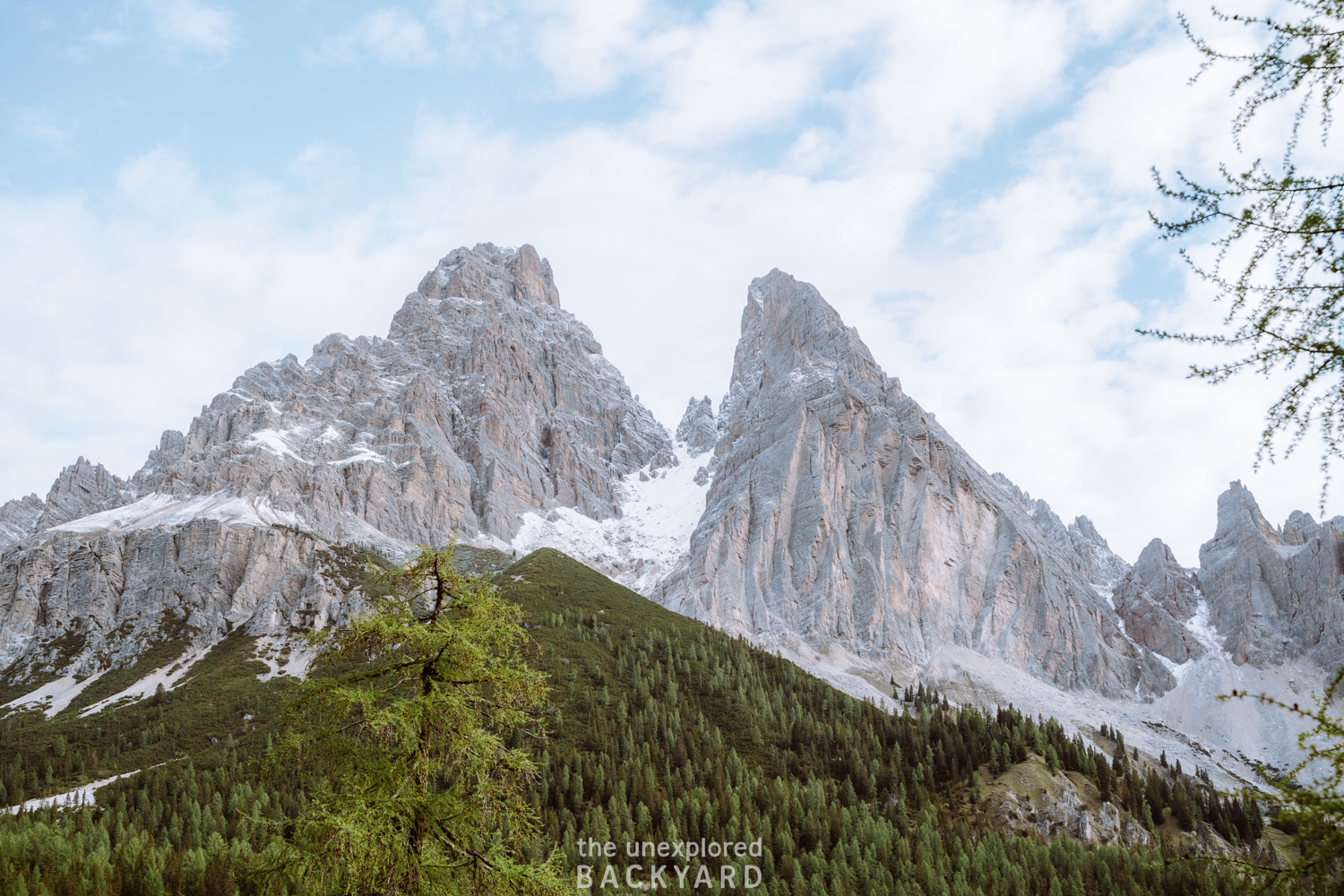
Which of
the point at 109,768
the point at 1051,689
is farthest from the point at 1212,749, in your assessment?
the point at 109,768

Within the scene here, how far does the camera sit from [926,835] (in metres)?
84.4

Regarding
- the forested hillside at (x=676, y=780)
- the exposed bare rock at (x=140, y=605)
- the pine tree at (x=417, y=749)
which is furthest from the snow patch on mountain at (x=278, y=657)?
the pine tree at (x=417, y=749)

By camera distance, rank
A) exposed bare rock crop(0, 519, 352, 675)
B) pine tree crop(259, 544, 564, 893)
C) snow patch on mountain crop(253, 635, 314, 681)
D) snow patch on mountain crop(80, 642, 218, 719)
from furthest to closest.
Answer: exposed bare rock crop(0, 519, 352, 675)
snow patch on mountain crop(253, 635, 314, 681)
snow patch on mountain crop(80, 642, 218, 719)
pine tree crop(259, 544, 564, 893)

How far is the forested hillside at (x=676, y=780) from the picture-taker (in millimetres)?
71625

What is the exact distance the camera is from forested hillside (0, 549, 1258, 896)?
71625 mm

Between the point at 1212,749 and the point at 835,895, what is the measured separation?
167782 mm

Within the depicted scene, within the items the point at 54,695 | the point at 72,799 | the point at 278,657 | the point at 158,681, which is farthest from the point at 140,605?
the point at 72,799

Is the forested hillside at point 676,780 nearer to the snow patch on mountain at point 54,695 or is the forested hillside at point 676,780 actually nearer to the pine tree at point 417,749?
the snow patch on mountain at point 54,695

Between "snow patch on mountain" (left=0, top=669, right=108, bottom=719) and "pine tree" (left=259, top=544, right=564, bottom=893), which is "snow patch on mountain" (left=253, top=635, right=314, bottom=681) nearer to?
"snow patch on mountain" (left=0, top=669, right=108, bottom=719)

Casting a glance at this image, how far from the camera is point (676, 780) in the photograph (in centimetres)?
10275

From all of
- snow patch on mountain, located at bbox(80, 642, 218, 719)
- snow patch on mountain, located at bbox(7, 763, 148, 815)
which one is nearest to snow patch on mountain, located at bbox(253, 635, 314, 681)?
snow patch on mountain, located at bbox(80, 642, 218, 719)

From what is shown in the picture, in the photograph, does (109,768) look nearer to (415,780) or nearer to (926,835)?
(926,835)

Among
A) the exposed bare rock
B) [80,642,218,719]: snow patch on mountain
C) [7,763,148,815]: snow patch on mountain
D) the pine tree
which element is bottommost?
[7,763,148,815]: snow patch on mountain

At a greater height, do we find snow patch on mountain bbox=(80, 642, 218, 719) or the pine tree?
snow patch on mountain bbox=(80, 642, 218, 719)
